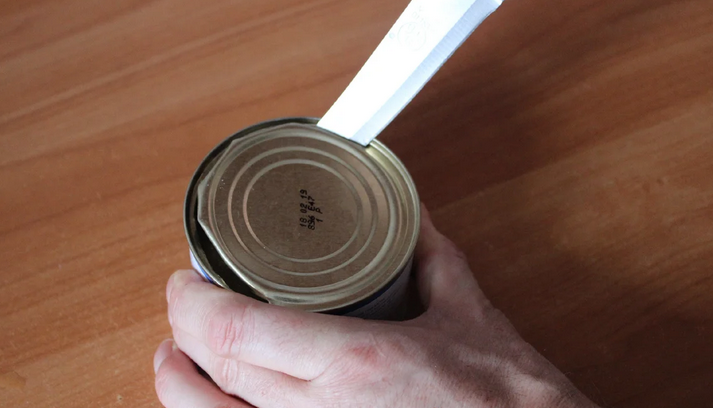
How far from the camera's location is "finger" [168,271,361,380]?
0.64 m

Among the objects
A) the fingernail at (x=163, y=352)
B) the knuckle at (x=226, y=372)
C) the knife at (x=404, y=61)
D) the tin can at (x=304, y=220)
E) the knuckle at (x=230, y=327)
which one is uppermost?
the knife at (x=404, y=61)

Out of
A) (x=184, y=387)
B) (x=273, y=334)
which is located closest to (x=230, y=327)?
(x=273, y=334)

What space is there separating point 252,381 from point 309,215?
0.65ft

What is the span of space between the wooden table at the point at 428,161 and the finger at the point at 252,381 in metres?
0.16

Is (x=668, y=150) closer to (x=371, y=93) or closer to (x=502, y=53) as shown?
(x=502, y=53)

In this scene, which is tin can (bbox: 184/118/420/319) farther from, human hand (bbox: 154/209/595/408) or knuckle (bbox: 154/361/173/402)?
knuckle (bbox: 154/361/173/402)

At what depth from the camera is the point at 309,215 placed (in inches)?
29.1

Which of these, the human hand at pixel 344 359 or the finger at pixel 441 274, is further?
the finger at pixel 441 274

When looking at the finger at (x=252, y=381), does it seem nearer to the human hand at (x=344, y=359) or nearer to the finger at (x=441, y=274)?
the human hand at (x=344, y=359)

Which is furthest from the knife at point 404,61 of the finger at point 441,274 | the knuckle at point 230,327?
the knuckle at point 230,327

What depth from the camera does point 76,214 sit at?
0.94 meters

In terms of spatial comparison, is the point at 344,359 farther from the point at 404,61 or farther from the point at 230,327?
the point at 404,61

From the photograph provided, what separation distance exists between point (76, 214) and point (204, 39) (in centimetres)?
37

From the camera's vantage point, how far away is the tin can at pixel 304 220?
694 millimetres
